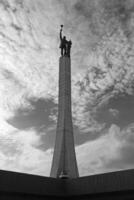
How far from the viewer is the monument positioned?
26438 mm

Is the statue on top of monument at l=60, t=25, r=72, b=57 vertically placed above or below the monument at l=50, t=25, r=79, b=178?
above

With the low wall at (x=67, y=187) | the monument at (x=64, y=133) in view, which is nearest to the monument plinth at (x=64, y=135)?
the monument at (x=64, y=133)

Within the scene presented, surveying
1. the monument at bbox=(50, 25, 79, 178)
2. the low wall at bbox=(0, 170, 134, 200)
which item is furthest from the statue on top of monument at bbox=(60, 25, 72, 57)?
the low wall at bbox=(0, 170, 134, 200)

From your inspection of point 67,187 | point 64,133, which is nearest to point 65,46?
point 64,133

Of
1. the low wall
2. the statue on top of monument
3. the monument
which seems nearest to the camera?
the low wall

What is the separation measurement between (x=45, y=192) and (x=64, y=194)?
1.68 meters

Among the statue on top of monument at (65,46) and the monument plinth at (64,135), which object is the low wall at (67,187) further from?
the statue on top of monument at (65,46)

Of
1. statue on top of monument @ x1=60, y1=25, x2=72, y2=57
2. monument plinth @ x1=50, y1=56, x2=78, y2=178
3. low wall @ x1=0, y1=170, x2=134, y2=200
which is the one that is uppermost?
statue on top of monument @ x1=60, y1=25, x2=72, y2=57

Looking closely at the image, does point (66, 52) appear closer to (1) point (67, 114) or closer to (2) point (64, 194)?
(1) point (67, 114)

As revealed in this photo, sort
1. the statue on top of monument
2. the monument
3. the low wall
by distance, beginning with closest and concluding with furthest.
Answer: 1. the low wall
2. the monument
3. the statue on top of monument

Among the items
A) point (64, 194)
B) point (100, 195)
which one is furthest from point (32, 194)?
point (100, 195)

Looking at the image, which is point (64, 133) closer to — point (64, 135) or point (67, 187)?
point (64, 135)

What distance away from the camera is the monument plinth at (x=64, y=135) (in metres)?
26.4

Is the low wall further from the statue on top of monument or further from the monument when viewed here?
the statue on top of monument
